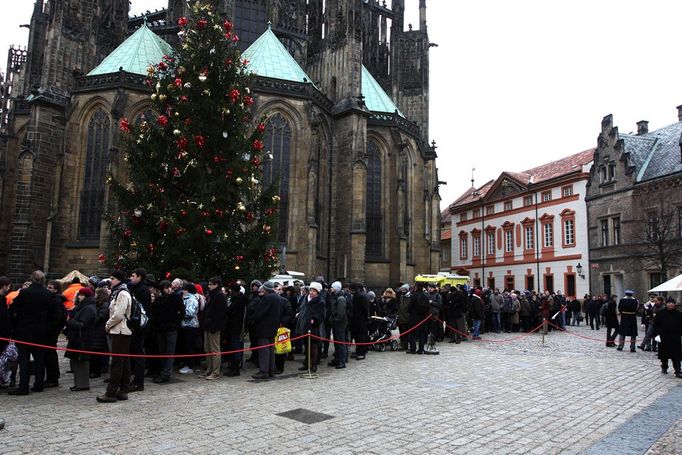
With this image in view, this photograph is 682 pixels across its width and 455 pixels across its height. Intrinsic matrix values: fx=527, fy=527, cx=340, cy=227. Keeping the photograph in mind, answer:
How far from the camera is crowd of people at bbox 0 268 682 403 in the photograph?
8.18 m

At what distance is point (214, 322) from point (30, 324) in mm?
2969

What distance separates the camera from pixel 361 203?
28844 mm

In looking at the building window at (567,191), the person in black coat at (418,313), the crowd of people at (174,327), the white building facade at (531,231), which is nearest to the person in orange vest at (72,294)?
the crowd of people at (174,327)

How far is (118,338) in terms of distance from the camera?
7926 millimetres

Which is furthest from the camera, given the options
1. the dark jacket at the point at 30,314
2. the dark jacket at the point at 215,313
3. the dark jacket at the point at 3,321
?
the dark jacket at the point at 215,313

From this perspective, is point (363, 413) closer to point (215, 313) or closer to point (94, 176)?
point (215, 313)

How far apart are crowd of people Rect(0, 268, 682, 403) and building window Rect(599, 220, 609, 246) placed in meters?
22.1

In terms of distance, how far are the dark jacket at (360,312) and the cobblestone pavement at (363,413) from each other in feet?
4.77

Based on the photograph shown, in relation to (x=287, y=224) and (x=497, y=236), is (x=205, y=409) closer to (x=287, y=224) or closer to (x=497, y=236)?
(x=287, y=224)

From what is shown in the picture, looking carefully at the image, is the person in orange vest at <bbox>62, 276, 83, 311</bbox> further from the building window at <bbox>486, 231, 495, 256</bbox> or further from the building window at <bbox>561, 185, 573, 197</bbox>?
the building window at <bbox>486, 231, 495, 256</bbox>

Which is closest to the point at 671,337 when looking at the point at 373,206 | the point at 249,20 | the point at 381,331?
the point at 381,331

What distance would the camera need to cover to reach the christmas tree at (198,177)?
13.0m

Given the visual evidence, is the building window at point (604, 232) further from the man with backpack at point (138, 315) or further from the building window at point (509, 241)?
the man with backpack at point (138, 315)

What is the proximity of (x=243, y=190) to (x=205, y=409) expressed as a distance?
7.39 metres
